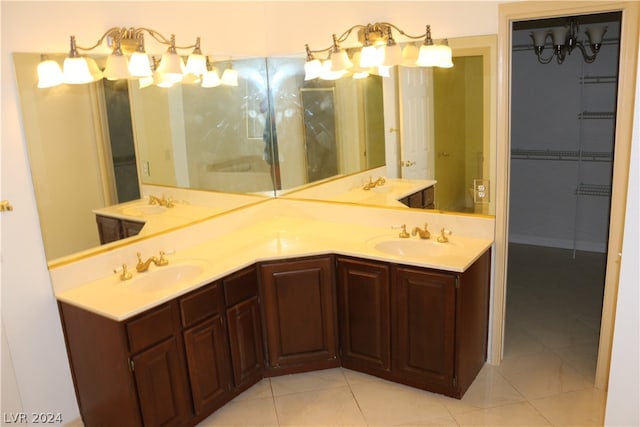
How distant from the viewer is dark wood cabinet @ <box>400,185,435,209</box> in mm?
3123

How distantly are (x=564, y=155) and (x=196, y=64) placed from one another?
374cm

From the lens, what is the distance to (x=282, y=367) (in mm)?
3082

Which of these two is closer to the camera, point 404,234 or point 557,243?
point 404,234

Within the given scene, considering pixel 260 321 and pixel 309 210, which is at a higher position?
pixel 309 210

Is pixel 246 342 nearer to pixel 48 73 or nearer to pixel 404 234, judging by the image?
pixel 404 234

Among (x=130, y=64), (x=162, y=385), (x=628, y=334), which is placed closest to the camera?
(x=628, y=334)

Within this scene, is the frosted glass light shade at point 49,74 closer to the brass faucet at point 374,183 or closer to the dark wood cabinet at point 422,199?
the brass faucet at point 374,183

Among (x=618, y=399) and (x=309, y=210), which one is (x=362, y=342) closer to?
(x=309, y=210)

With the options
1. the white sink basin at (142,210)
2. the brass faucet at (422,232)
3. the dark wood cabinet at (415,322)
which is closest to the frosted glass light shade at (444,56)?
the brass faucet at (422,232)

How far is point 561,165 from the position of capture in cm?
505

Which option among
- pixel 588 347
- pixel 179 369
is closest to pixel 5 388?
pixel 179 369

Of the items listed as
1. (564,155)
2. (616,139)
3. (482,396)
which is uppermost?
(616,139)

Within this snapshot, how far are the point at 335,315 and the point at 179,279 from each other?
3.07 ft

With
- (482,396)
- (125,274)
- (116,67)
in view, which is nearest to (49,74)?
(116,67)
